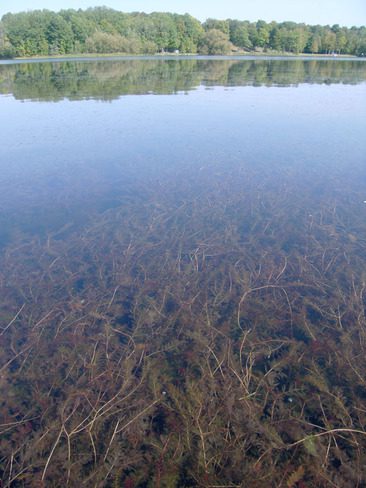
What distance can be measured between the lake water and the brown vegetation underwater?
2 cm

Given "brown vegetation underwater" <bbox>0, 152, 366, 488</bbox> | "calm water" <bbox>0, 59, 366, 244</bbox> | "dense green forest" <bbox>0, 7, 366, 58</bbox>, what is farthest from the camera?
"dense green forest" <bbox>0, 7, 366, 58</bbox>

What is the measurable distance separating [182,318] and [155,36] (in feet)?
278

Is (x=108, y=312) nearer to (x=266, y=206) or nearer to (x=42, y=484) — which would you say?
(x=42, y=484)

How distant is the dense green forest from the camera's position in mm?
60750

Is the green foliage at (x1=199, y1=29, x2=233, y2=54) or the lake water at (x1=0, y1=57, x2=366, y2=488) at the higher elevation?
the green foliage at (x1=199, y1=29, x2=233, y2=54)

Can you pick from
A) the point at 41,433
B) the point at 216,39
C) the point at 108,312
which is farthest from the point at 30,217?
the point at 216,39

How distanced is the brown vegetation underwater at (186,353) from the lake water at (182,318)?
2 cm

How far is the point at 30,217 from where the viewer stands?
6.36 metres

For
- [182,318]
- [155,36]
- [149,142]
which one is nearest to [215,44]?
[155,36]

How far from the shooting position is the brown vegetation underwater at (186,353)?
265 centimetres

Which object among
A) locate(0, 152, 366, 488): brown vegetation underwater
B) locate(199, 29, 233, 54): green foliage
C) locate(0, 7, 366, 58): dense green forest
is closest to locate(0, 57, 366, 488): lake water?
locate(0, 152, 366, 488): brown vegetation underwater

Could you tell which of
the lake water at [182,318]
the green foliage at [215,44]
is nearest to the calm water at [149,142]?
the lake water at [182,318]

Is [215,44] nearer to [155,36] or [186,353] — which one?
[155,36]

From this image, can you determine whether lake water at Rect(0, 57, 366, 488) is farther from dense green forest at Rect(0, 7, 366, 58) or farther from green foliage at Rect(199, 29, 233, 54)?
green foliage at Rect(199, 29, 233, 54)
